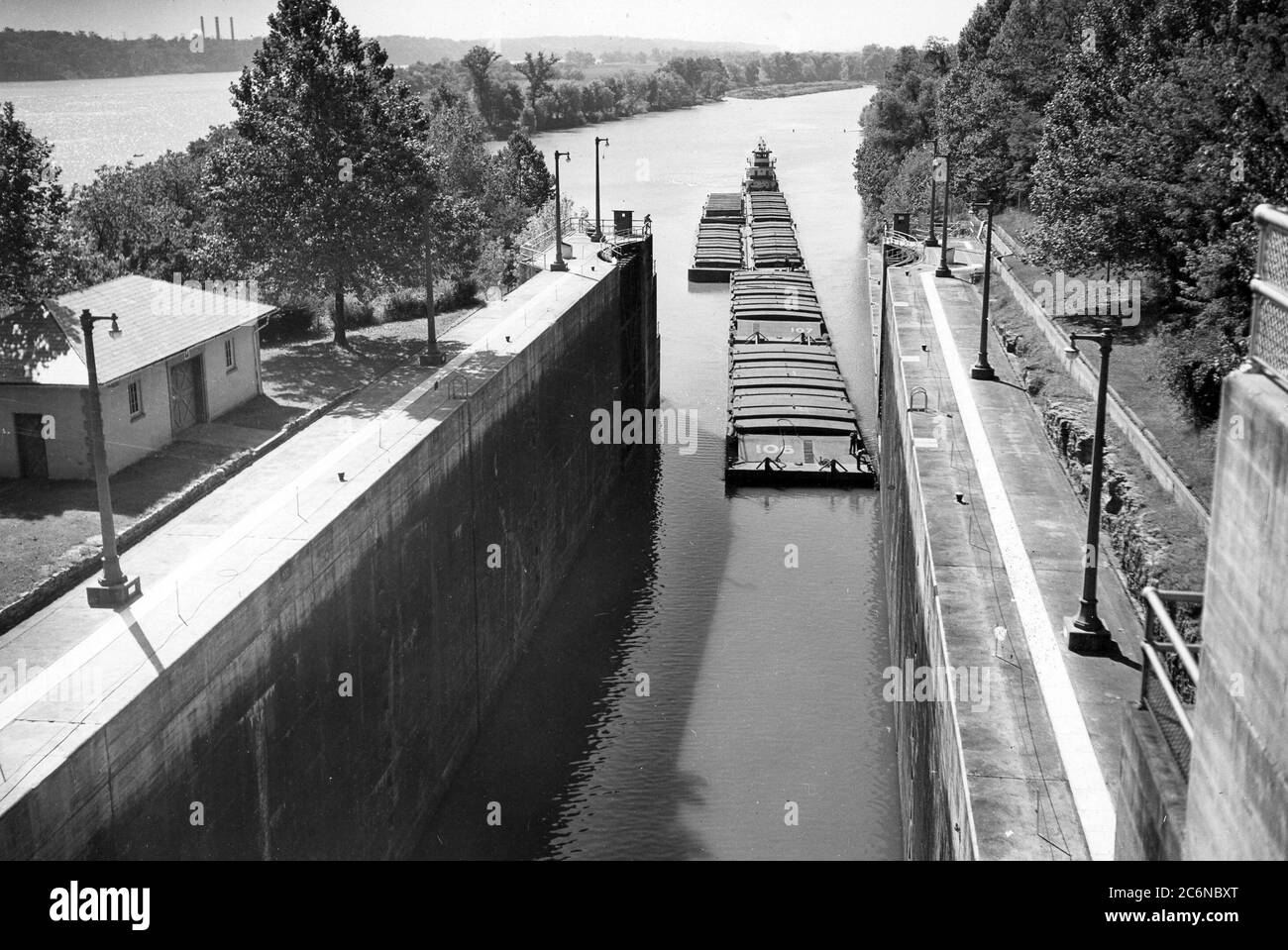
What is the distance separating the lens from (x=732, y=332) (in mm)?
54812

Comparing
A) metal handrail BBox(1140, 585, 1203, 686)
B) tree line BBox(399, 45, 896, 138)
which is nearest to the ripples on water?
tree line BBox(399, 45, 896, 138)

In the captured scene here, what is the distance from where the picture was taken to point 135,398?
26.4m

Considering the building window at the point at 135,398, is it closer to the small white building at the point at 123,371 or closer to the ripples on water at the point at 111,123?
the small white building at the point at 123,371

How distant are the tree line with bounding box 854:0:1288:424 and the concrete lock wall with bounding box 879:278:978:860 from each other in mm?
6533

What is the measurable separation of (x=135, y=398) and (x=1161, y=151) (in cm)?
2591

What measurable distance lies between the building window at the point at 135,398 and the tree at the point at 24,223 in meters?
9.31

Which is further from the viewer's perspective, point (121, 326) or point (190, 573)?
point (121, 326)

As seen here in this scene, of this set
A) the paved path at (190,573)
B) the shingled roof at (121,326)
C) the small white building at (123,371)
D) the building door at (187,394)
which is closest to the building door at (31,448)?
the small white building at (123,371)

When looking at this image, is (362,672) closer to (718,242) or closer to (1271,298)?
(1271,298)

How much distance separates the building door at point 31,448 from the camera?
2519 cm

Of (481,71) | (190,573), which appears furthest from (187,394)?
(481,71)

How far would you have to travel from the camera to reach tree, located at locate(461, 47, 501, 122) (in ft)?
443

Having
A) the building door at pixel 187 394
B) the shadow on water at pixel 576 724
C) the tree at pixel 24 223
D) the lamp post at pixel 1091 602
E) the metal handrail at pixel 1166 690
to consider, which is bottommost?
the shadow on water at pixel 576 724

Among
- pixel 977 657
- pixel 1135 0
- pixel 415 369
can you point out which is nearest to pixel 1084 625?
pixel 977 657
